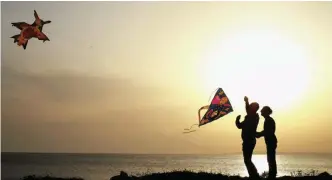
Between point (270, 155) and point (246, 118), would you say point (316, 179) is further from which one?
point (246, 118)

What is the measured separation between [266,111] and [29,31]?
11.3m

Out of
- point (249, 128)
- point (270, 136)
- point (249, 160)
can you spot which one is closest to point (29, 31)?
point (249, 128)

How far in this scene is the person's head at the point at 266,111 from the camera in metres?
15.5

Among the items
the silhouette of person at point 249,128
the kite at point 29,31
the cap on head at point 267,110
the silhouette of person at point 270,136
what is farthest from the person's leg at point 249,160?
Answer: the kite at point 29,31

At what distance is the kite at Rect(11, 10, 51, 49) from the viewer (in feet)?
63.4

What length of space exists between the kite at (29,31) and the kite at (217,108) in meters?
8.10

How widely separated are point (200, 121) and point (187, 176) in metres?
3.90

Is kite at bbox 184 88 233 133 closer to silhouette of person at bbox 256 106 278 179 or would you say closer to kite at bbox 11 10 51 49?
silhouette of person at bbox 256 106 278 179

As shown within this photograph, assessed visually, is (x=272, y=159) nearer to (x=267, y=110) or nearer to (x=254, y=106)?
(x=267, y=110)

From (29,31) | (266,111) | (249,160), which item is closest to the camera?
(249,160)

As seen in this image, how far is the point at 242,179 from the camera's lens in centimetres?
1633

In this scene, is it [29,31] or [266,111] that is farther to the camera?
[29,31]

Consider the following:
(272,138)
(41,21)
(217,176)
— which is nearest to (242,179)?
(217,176)

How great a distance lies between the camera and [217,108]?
19.8 m
